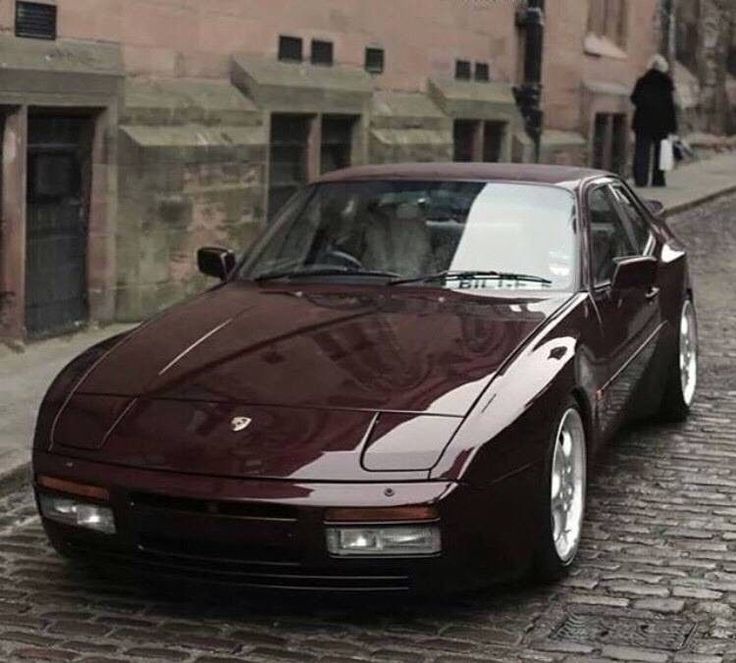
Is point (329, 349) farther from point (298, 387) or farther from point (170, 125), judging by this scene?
point (170, 125)

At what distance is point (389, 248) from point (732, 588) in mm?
2016

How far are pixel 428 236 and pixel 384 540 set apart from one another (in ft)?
A: 6.79

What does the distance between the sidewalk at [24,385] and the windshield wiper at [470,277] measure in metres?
1.90

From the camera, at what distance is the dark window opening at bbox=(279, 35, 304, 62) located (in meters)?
13.6

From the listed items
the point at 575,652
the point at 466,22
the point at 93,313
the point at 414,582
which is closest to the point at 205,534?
the point at 414,582

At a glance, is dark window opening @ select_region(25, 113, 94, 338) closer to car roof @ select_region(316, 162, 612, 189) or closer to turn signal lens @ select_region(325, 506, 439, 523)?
car roof @ select_region(316, 162, 612, 189)

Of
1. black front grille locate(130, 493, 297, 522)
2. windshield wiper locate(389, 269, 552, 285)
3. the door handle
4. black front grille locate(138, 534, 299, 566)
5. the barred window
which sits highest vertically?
the barred window

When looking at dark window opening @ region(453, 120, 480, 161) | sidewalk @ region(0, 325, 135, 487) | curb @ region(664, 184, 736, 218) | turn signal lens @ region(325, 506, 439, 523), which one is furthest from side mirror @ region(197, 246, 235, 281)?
curb @ region(664, 184, 736, 218)

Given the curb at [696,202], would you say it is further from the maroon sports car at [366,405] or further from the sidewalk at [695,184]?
the maroon sports car at [366,405]

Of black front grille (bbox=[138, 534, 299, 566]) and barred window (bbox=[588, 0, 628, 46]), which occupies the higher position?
barred window (bbox=[588, 0, 628, 46])

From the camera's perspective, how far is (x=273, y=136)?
44.3 feet

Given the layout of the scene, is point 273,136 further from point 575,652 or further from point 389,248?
point 575,652

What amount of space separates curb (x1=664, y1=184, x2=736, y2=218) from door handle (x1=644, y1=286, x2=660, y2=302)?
Answer: 13.3 meters

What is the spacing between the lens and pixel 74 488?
5.02 metres
